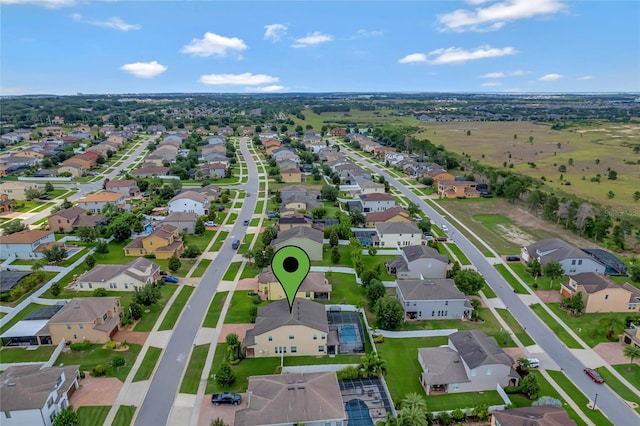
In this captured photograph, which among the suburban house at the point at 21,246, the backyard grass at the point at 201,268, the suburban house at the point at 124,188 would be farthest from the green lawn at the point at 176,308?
the suburban house at the point at 124,188

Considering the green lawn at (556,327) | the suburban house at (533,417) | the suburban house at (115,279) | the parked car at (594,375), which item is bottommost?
the parked car at (594,375)

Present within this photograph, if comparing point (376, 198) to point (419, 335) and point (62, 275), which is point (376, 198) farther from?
point (62, 275)

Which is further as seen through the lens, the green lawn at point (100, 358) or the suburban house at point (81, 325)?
the suburban house at point (81, 325)

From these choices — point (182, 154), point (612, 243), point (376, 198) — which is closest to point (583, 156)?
point (612, 243)

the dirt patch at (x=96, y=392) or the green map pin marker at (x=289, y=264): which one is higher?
the green map pin marker at (x=289, y=264)

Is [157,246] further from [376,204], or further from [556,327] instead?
[556,327]

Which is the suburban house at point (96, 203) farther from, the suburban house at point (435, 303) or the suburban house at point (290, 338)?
the suburban house at point (435, 303)

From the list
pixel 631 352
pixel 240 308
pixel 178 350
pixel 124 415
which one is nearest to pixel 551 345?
pixel 631 352
